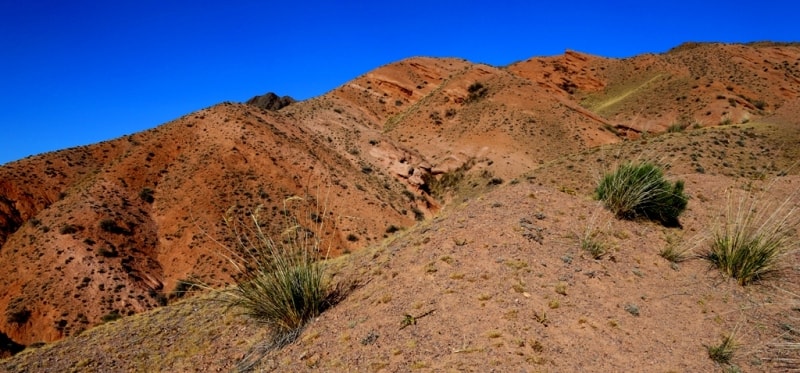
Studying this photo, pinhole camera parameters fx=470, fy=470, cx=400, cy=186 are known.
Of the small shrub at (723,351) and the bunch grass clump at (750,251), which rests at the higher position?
the bunch grass clump at (750,251)

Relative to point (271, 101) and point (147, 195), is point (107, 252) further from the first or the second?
point (271, 101)

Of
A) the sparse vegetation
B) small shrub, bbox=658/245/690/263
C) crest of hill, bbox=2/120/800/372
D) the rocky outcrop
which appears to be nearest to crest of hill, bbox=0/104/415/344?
crest of hill, bbox=2/120/800/372

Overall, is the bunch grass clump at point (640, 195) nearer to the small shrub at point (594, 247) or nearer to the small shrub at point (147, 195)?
the small shrub at point (594, 247)

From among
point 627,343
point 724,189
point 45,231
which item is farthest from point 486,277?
point 45,231

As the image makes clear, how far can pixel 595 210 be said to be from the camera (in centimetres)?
916

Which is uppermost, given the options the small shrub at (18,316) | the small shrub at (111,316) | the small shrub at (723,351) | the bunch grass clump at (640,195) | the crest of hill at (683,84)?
the crest of hill at (683,84)

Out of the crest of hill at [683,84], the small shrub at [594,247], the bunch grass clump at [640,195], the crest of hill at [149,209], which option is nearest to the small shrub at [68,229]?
the crest of hill at [149,209]

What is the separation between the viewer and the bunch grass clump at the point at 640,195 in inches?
369

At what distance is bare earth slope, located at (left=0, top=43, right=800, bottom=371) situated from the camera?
5.92 metres

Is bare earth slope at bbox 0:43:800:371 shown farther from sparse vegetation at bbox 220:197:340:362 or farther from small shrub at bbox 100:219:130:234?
sparse vegetation at bbox 220:197:340:362

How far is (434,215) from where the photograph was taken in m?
14.9

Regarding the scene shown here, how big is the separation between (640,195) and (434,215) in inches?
267

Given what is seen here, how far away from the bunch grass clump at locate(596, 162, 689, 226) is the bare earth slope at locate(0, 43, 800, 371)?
0.41 meters

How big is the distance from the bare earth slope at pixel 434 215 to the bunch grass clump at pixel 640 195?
41 cm
